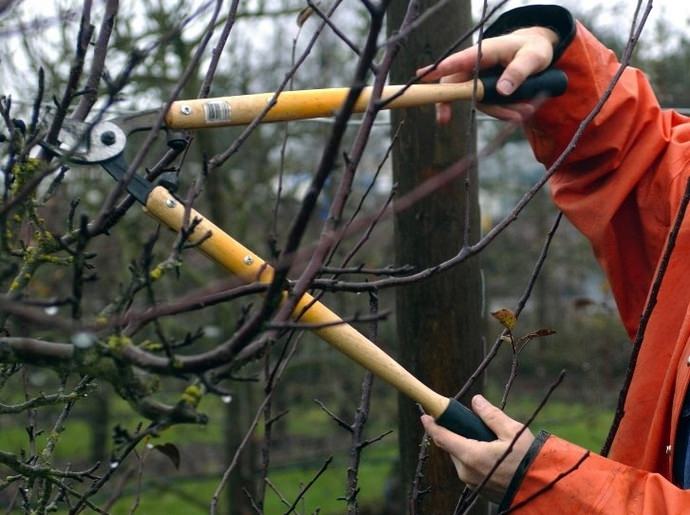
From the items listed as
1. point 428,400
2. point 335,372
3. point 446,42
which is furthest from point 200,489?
point 428,400

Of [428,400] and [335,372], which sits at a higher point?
[335,372]

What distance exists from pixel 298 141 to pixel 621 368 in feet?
12.1

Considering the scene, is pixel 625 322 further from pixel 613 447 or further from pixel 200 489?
pixel 200 489

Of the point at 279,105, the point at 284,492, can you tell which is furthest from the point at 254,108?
the point at 284,492

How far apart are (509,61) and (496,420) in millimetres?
791

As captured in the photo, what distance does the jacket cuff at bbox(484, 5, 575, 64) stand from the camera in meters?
2.13

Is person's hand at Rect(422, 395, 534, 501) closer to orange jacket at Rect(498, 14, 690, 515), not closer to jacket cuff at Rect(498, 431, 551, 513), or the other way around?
jacket cuff at Rect(498, 431, 551, 513)

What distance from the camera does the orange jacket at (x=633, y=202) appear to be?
2.01 metres

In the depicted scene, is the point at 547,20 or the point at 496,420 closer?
the point at 496,420

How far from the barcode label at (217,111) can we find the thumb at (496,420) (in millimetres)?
646

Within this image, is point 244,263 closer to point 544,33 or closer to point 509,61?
point 509,61

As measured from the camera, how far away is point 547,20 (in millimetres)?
2166

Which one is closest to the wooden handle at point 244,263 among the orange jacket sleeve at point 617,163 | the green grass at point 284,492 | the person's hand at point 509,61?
the person's hand at point 509,61

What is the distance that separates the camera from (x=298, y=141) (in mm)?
9398
